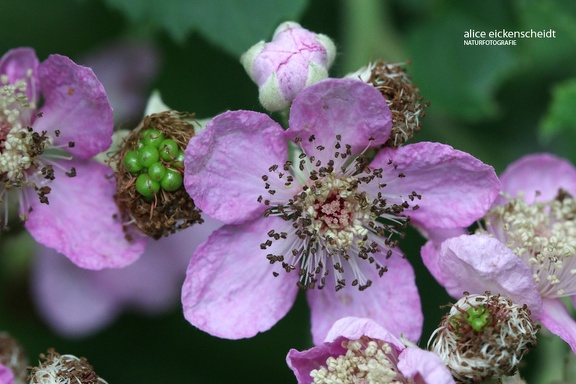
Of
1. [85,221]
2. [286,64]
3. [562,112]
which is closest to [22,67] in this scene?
[85,221]

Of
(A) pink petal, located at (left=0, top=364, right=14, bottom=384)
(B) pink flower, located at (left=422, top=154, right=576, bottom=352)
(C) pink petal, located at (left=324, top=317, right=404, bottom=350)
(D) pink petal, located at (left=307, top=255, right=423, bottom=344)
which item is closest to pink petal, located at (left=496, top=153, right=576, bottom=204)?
(B) pink flower, located at (left=422, top=154, right=576, bottom=352)

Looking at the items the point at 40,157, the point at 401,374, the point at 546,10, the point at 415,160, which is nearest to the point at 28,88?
the point at 40,157

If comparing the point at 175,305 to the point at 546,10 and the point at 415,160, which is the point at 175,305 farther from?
the point at 546,10

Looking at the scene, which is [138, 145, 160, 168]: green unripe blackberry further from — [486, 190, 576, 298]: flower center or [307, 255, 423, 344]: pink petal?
[486, 190, 576, 298]: flower center

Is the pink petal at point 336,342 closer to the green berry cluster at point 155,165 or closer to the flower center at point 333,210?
the flower center at point 333,210

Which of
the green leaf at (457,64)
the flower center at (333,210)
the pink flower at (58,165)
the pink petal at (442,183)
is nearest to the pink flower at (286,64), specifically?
the flower center at (333,210)
